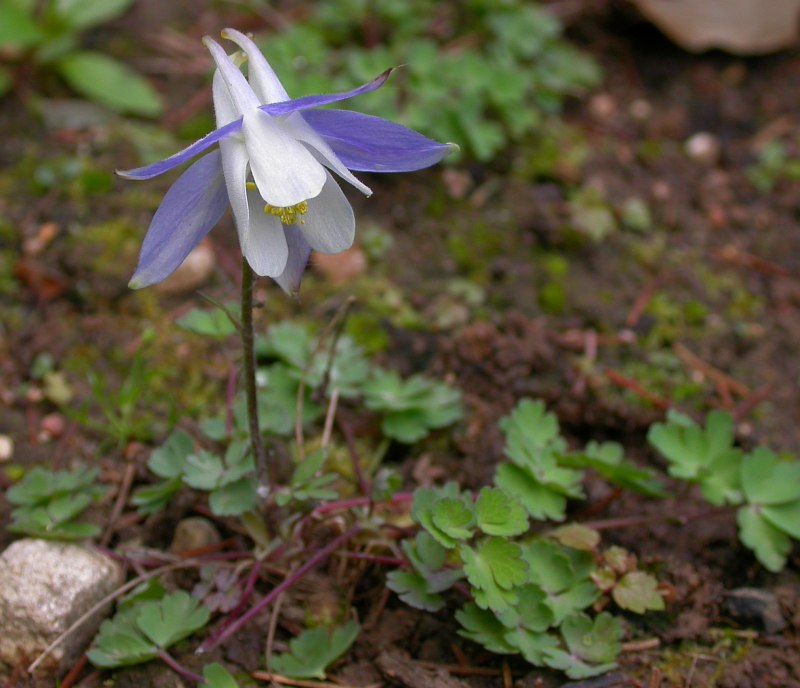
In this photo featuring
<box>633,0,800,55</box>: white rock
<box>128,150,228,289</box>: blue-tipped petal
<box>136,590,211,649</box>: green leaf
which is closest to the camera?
<box>128,150,228,289</box>: blue-tipped petal

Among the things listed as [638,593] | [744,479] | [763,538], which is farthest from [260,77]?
[763,538]

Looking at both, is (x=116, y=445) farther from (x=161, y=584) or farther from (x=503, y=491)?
(x=503, y=491)

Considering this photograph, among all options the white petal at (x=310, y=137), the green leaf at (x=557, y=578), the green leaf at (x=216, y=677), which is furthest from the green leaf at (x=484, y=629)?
the white petal at (x=310, y=137)

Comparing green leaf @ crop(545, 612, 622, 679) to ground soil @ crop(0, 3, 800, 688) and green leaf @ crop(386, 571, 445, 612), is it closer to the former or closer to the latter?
ground soil @ crop(0, 3, 800, 688)

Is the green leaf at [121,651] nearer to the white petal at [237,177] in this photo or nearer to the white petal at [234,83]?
the white petal at [237,177]

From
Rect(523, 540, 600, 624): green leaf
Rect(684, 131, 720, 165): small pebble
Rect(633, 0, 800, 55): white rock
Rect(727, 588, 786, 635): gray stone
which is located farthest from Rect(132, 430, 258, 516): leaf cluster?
Rect(633, 0, 800, 55): white rock
